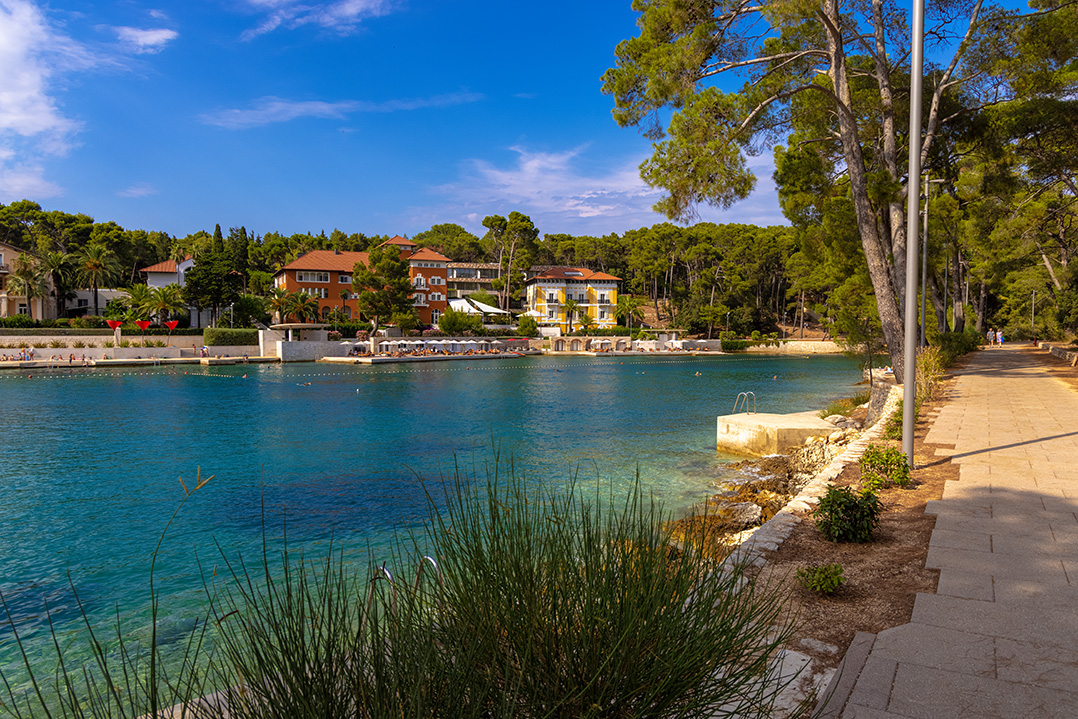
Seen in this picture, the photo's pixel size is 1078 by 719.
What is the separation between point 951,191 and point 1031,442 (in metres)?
16.9

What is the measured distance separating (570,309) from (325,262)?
26355mm

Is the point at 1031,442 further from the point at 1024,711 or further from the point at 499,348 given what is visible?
the point at 499,348

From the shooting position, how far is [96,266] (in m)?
47.8

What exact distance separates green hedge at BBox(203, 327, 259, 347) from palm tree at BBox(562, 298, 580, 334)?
34.0 metres

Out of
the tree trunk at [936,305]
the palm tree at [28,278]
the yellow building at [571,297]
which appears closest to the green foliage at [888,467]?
the tree trunk at [936,305]

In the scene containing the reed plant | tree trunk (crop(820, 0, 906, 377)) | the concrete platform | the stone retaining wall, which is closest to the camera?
the reed plant

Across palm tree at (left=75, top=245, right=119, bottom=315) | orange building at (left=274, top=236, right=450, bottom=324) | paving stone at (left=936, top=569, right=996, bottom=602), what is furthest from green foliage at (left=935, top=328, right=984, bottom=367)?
palm tree at (left=75, top=245, right=119, bottom=315)

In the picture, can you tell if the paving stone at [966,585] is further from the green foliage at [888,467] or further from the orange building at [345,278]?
the orange building at [345,278]

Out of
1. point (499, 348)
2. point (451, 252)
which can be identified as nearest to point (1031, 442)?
point (499, 348)

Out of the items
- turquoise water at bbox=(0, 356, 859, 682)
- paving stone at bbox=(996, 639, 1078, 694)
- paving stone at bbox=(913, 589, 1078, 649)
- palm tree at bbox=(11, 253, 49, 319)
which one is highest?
palm tree at bbox=(11, 253, 49, 319)

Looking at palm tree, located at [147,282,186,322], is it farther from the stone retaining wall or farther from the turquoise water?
the stone retaining wall

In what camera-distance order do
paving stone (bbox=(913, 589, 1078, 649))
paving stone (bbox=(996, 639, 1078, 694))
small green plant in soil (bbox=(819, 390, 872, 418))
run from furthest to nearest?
small green plant in soil (bbox=(819, 390, 872, 418)) → paving stone (bbox=(913, 589, 1078, 649)) → paving stone (bbox=(996, 639, 1078, 694))

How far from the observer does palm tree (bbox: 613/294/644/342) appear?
71.5 meters

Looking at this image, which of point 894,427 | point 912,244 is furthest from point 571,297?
point 912,244
